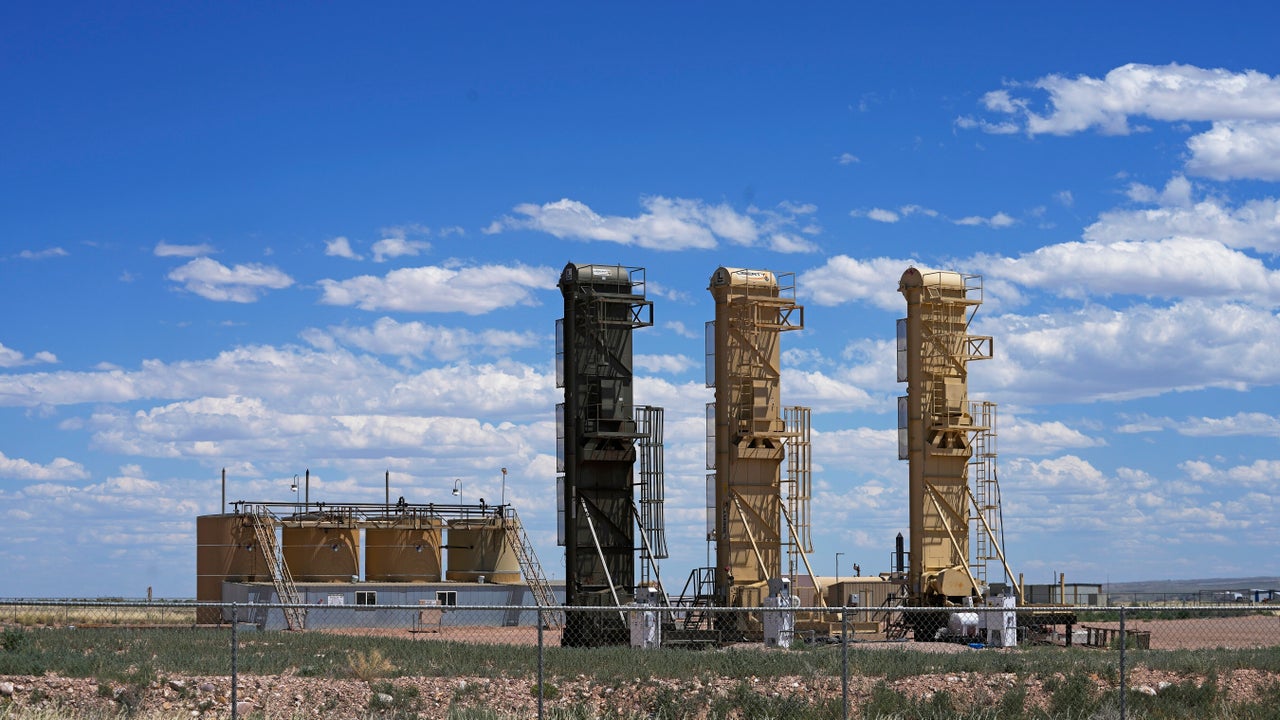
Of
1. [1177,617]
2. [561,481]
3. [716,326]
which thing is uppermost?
[716,326]

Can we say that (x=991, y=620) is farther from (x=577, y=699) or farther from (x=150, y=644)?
(x=150, y=644)

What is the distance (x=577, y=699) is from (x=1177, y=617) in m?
35.2

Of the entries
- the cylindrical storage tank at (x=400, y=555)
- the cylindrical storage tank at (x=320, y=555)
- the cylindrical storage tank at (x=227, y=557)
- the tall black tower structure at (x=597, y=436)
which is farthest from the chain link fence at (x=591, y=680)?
the cylindrical storage tank at (x=400, y=555)

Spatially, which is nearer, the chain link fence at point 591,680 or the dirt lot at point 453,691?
the chain link fence at point 591,680

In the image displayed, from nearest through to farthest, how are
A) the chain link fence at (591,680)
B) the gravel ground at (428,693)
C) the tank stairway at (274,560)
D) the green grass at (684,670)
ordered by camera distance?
1. the chain link fence at (591,680)
2. the green grass at (684,670)
3. the gravel ground at (428,693)
4. the tank stairway at (274,560)

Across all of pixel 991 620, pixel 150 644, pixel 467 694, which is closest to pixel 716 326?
pixel 991 620

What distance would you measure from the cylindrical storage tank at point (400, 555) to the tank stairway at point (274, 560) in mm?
3515

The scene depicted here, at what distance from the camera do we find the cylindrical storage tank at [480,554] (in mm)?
54906

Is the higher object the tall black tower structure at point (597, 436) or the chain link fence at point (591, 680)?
the tall black tower structure at point (597, 436)

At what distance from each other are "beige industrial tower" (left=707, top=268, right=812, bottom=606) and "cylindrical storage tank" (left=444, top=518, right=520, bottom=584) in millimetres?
15831

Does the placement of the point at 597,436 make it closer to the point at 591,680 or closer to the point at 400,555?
the point at 591,680

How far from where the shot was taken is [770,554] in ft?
134

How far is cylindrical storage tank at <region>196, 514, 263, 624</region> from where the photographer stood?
5125 centimetres

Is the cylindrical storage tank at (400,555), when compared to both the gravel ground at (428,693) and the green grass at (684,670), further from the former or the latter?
the gravel ground at (428,693)
